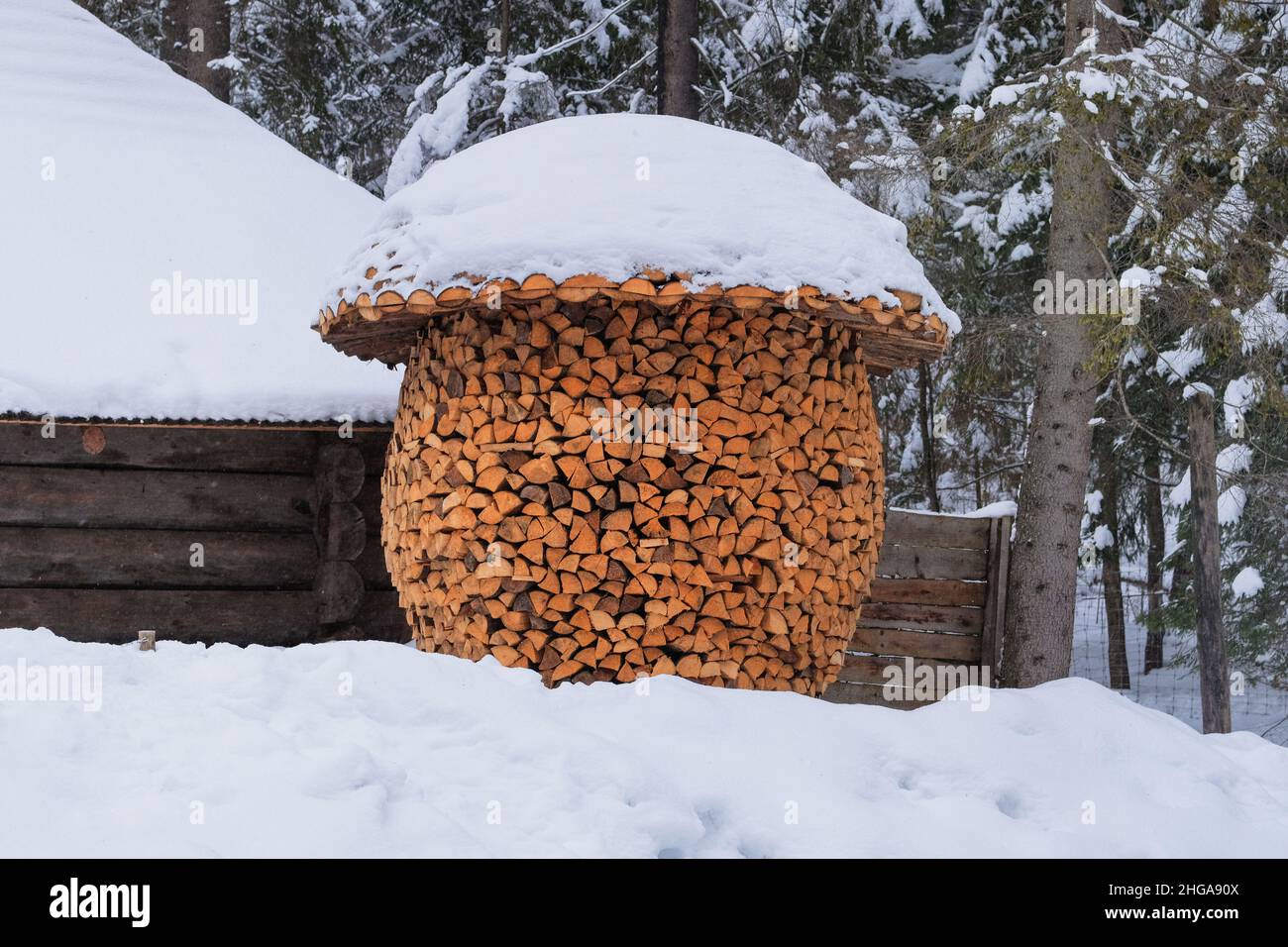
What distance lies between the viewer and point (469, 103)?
37.7ft

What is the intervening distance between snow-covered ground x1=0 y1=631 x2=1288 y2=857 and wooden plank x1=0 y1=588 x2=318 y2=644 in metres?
2.20

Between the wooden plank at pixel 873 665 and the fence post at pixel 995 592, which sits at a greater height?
the fence post at pixel 995 592

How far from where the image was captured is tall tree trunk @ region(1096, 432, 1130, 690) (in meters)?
11.8

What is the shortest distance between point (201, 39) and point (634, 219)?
28.8ft

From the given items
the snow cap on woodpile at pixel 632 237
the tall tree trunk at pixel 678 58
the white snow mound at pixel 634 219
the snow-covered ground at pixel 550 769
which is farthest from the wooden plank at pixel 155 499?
the tall tree trunk at pixel 678 58

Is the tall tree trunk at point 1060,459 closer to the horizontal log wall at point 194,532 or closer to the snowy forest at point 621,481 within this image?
the snowy forest at point 621,481

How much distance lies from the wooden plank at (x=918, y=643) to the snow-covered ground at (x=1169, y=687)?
2508 mm

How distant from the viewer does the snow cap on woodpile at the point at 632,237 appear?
4309 mm

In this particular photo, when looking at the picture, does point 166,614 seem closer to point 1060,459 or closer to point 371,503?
point 371,503

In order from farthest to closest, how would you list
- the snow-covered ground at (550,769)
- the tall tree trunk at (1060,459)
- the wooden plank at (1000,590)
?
the wooden plank at (1000,590)
the tall tree trunk at (1060,459)
the snow-covered ground at (550,769)

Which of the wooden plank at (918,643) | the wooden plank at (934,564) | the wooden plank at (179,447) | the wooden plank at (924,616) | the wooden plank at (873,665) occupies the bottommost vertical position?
the wooden plank at (873,665)

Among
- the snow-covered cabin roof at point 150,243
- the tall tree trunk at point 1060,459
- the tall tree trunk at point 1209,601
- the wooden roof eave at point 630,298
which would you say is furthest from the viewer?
the tall tree trunk at point 1060,459

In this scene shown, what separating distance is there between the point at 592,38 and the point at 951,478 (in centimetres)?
702

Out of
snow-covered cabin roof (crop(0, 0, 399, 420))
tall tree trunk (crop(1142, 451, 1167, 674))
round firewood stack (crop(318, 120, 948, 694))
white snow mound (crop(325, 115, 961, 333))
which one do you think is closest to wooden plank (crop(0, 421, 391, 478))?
snow-covered cabin roof (crop(0, 0, 399, 420))
